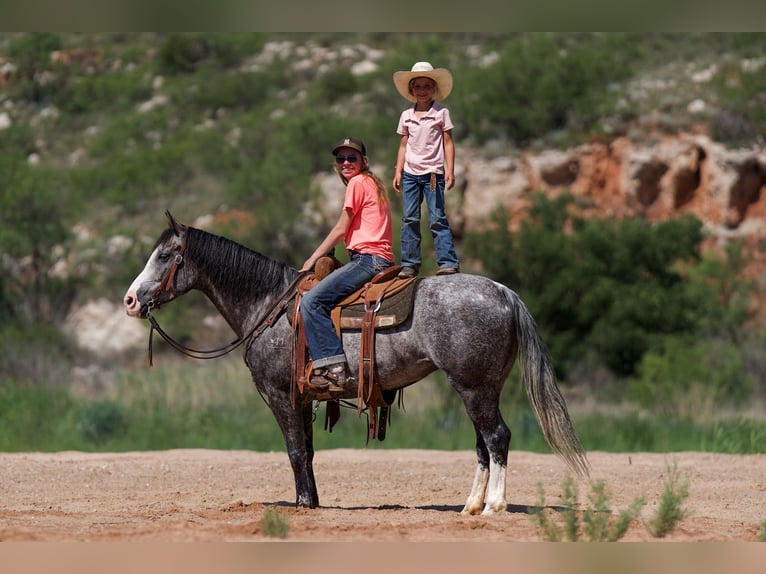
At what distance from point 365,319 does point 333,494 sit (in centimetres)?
287

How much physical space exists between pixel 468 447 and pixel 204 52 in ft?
103

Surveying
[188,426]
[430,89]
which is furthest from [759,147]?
[430,89]

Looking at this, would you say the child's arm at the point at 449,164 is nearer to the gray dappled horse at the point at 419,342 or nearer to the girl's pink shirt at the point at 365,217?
the girl's pink shirt at the point at 365,217

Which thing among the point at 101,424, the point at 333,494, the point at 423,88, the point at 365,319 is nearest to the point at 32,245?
the point at 101,424

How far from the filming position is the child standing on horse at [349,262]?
9406 mm

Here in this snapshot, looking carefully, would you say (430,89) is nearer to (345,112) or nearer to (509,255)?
(509,255)

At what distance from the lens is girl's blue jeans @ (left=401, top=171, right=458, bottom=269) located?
9609 millimetres

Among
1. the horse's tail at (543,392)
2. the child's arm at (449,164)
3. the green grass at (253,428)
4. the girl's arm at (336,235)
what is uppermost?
the child's arm at (449,164)

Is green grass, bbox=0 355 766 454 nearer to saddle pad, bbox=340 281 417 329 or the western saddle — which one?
the western saddle

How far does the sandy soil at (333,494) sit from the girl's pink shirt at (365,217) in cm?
212

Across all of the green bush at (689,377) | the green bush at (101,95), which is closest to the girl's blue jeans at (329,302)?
the green bush at (689,377)

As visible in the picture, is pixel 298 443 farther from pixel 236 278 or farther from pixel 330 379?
pixel 236 278

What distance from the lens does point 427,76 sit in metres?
9.64

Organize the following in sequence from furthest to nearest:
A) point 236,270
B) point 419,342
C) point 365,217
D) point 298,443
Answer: point 236,270
point 298,443
point 365,217
point 419,342
